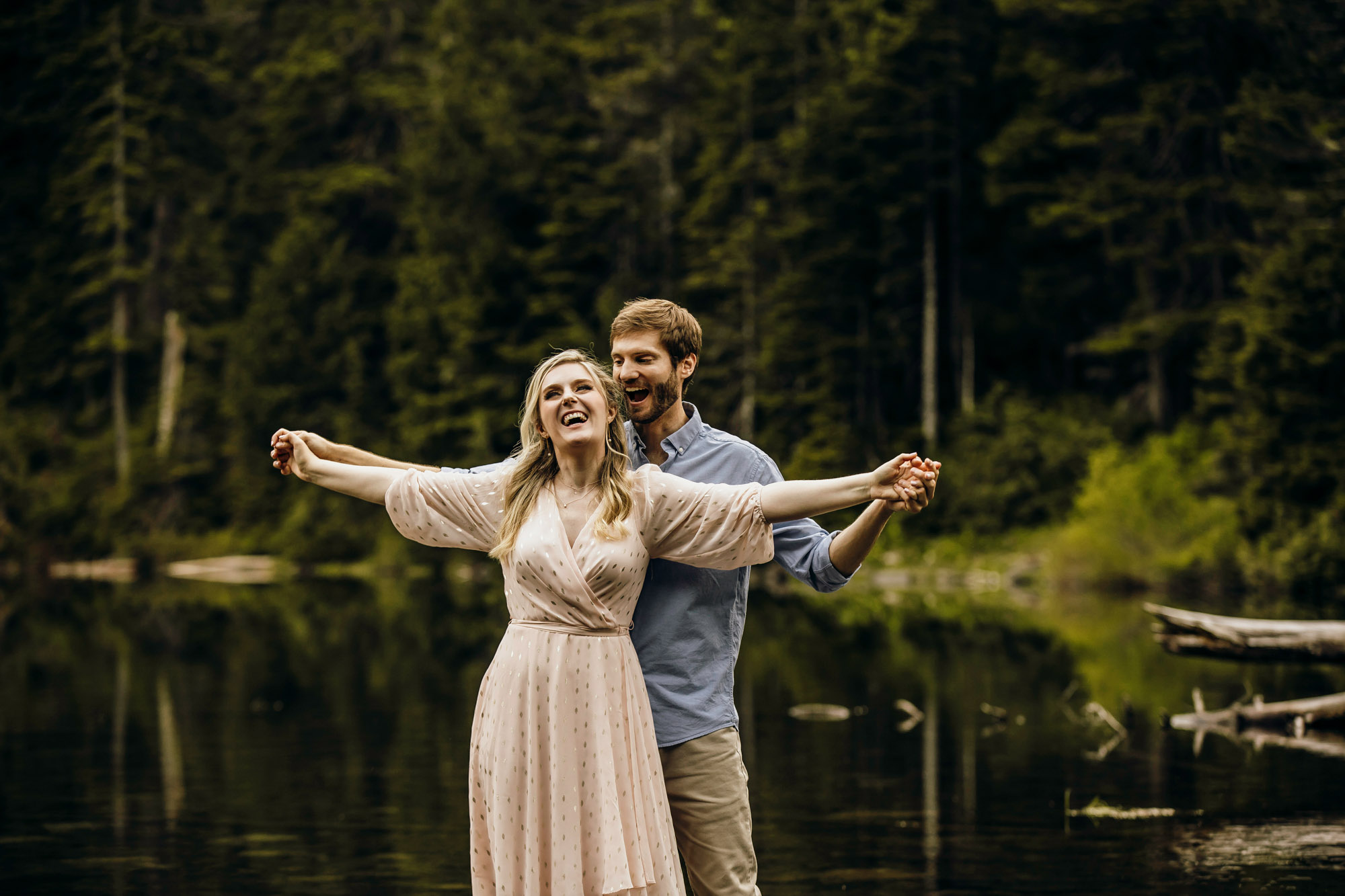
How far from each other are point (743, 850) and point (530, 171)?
4887 centimetres

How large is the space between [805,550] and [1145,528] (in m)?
27.6

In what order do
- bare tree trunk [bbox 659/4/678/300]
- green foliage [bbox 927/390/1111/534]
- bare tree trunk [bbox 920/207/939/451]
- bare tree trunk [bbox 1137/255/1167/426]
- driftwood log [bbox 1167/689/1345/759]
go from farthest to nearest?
1. bare tree trunk [bbox 659/4/678/300]
2. bare tree trunk [bbox 920/207/939/451]
3. bare tree trunk [bbox 1137/255/1167/426]
4. green foliage [bbox 927/390/1111/534]
5. driftwood log [bbox 1167/689/1345/759]

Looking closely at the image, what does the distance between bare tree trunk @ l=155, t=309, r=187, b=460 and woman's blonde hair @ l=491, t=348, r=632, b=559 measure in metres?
51.6

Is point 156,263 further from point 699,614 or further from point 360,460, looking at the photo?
point 699,614

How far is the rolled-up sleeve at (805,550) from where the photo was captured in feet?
16.1

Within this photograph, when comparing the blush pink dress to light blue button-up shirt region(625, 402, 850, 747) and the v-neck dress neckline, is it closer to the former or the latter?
the v-neck dress neckline

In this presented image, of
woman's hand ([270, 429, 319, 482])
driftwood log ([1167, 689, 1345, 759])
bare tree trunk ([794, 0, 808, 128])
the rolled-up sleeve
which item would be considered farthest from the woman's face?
bare tree trunk ([794, 0, 808, 128])

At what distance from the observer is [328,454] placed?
201 inches

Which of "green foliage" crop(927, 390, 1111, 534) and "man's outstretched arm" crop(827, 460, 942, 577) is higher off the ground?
"green foliage" crop(927, 390, 1111, 534)

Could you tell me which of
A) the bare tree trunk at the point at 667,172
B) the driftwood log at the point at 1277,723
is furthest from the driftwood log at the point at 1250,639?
the bare tree trunk at the point at 667,172

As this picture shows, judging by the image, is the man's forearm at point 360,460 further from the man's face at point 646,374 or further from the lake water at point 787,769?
the lake water at point 787,769

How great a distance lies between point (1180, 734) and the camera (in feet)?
40.9

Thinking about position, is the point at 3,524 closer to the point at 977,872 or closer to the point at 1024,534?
the point at 1024,534

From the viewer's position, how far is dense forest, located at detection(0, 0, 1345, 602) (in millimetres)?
38781
